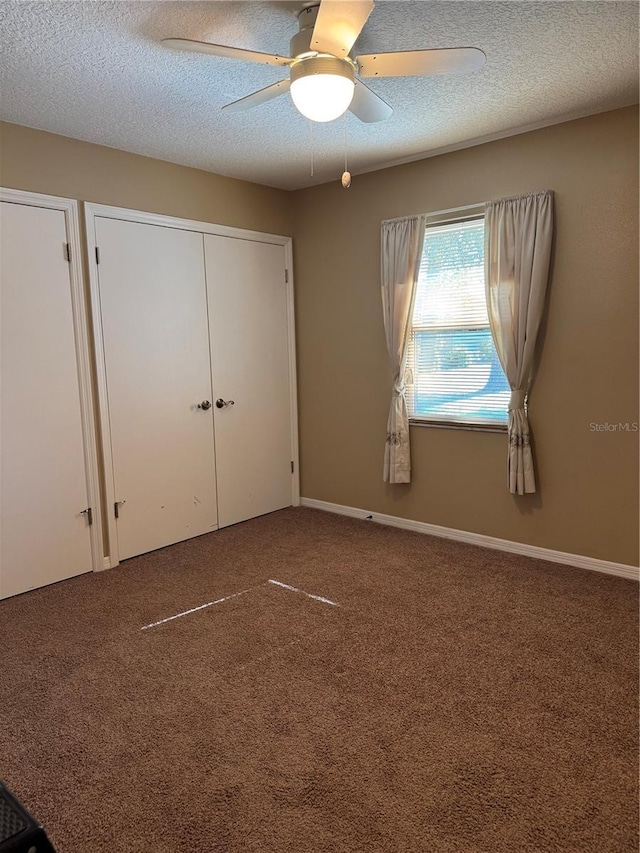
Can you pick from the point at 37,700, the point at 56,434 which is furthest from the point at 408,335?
the point at 37,700

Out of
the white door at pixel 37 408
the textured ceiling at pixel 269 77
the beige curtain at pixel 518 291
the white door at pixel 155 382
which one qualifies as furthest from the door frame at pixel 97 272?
the beige curtain at pixel 518 291

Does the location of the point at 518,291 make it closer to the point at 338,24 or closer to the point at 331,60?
the point at 331,60

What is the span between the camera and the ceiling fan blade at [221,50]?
185 centimetres

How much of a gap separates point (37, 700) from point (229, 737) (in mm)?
824

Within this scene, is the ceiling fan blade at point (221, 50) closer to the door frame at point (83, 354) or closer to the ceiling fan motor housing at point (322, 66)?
the ceiling fan motor housing at point (322, 66)

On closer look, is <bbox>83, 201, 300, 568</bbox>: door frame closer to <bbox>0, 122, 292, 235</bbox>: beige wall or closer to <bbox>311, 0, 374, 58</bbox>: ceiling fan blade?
<bbox>0, 122, 292, 235</bbox>: beige wall

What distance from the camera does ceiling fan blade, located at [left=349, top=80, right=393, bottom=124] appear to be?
2182mm

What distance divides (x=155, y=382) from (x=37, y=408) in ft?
2.52

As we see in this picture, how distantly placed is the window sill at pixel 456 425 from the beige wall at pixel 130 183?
184cm

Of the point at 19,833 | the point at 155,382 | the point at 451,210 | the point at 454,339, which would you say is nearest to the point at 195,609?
the point at 155,382

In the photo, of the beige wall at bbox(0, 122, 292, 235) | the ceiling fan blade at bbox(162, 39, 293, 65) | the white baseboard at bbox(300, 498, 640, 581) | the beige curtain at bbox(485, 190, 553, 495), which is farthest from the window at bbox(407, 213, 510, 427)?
the ceiling fan blade at bbox(162, 39, 293, 65)

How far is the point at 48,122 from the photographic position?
9.91 ft

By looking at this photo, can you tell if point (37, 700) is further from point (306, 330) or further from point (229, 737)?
point (306, 330)

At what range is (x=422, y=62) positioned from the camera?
6.41 ft
